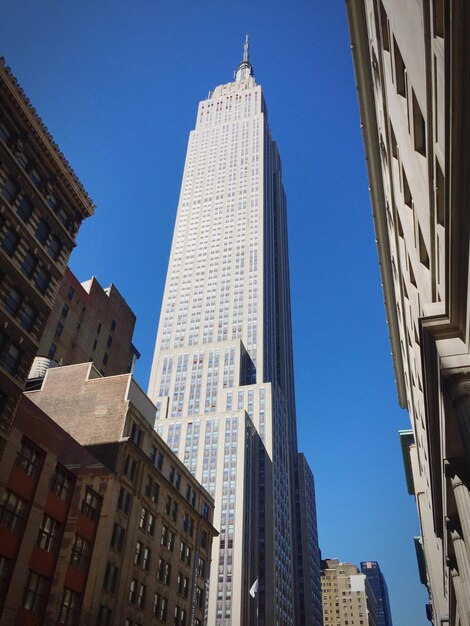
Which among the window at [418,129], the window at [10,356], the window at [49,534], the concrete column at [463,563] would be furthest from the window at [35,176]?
the concrete column at [463,563]

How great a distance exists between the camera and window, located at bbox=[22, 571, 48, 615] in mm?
32844

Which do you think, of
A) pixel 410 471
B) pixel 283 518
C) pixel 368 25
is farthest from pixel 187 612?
pixel 283 518

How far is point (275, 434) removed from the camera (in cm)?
14738

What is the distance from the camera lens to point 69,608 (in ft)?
120

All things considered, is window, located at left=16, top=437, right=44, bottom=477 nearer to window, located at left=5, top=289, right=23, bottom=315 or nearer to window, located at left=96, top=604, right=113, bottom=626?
window, located at left=5, top=289, right=23, bottom=315

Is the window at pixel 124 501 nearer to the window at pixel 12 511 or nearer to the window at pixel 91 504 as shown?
the window at pixel 91 504

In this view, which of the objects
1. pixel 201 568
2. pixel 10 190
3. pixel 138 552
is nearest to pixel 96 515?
pixel 138 552

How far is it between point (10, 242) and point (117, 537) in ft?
84.5

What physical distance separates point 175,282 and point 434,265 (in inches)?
6714

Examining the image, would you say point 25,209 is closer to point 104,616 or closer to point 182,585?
point 104,616

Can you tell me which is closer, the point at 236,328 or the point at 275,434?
the point at 275,434

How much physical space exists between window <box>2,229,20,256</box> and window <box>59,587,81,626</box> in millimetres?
23828

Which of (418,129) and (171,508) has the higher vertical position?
(171,508)

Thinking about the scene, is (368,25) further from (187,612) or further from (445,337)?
(187,612)
